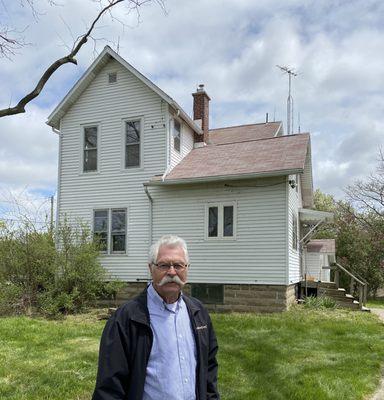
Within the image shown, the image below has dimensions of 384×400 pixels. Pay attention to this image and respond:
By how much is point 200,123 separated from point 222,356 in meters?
11.8

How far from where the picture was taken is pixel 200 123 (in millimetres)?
18297

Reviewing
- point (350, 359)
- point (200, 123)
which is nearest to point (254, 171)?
point (200, 123)

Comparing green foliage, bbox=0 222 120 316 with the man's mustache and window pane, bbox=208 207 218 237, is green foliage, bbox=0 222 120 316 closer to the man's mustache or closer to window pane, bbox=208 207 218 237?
window pane, bbox=208 207 218 237

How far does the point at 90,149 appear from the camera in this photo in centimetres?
1641

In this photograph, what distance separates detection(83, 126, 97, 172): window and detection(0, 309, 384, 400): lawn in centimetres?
586

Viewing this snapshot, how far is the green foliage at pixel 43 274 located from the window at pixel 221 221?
3713mm

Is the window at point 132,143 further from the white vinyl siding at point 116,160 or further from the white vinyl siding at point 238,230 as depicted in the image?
the white vinyl siding at point 238,230

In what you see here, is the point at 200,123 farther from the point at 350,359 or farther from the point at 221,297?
the point at 350,359

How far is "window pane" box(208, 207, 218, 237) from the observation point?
14328mm

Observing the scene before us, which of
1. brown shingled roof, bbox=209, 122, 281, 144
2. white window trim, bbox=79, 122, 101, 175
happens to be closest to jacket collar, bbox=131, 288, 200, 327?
white window trim, bbox=79, 122, 101, 175

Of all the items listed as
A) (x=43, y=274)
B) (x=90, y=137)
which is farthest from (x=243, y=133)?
(x=43, y=274)

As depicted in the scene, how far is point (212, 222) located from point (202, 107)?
5.96 metres

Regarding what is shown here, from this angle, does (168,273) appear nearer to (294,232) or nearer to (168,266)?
(168,266)

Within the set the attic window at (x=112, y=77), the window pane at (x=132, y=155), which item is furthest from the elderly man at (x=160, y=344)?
the attic window at (x=112, y=77)
